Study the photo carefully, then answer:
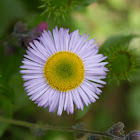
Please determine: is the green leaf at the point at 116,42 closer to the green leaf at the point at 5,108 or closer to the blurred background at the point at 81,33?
the blurred background at the point at 81,33

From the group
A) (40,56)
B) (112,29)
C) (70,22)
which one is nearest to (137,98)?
(112,29)

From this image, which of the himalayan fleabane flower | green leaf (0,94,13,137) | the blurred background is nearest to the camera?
the himalayan fleabane flower

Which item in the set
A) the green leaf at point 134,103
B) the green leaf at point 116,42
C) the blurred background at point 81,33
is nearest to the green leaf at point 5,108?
the blurred background at point 81,33

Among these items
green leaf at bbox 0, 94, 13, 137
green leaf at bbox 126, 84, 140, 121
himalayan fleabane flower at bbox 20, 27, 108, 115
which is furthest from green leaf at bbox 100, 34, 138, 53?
green leaf at bbox 126, 84, 140, 121

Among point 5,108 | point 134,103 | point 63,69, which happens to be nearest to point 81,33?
point 134,103

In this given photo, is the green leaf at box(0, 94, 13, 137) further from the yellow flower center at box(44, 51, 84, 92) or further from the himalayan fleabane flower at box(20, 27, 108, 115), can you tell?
the yellow flower center at box(44, 51, 84, 92)

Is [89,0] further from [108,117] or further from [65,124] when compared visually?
[108,117]
